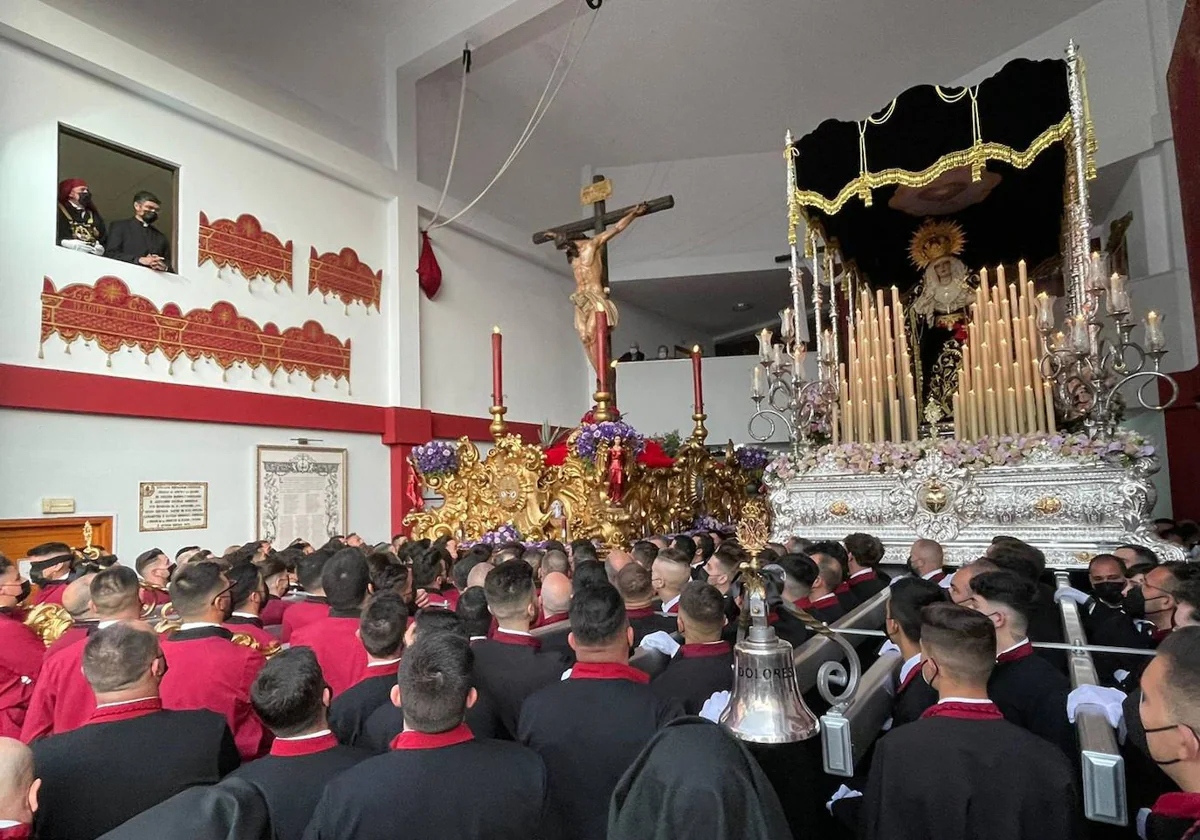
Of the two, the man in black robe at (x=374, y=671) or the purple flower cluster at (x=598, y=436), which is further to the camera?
the purple flower cluster at (x=598, y=436)

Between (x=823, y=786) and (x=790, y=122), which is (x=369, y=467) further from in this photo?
(x=790, y=122)

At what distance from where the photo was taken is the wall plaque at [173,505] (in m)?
6.82

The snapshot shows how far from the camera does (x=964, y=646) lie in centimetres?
187

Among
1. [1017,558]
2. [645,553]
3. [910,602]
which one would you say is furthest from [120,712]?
[1017,558]

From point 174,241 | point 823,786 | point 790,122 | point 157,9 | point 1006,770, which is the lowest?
point 823,786

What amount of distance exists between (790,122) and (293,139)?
318 inches

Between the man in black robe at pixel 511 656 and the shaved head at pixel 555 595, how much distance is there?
2.02 feet

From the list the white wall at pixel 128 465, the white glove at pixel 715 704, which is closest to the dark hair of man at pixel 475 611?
the white glove at pixel 715 704

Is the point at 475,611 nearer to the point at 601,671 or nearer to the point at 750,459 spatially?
the point at 601,671

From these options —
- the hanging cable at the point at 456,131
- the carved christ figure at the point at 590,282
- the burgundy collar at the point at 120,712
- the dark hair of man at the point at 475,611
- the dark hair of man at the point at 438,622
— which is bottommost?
the burgundy collar at the point at 120,712

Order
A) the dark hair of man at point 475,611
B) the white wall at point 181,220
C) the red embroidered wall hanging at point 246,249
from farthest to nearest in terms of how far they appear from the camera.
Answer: the red embroidered wall hanging at point 246,249 < the white wall at point 181,220 < the dark hair of man at point 475,611

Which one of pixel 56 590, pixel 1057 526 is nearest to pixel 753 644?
pixel 56 590

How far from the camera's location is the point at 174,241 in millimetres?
7281

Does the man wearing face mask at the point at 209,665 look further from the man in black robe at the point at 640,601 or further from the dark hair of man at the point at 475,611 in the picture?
the man in black robe at the point at 640,601
